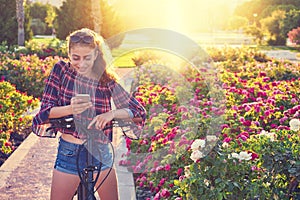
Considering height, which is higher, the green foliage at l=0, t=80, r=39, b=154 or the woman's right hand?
the woman's right hand

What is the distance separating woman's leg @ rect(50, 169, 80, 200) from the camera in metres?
3.08

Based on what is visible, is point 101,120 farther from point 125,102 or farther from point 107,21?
point 107,21

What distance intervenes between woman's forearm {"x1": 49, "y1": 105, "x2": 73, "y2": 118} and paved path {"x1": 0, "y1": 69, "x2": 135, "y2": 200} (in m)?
2.33

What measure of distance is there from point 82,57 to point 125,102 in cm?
37

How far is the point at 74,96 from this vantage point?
9.94ft

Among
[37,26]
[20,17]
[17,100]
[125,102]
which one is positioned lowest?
[37,26]

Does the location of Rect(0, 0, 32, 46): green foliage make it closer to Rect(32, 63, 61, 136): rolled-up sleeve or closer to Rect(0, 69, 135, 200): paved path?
Rect(0, 69, 135, 200): paved path

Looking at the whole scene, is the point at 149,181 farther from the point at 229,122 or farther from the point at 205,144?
the point at 205,144

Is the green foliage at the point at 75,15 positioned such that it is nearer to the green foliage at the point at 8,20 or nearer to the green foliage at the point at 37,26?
the green foliage at the point at 8,20

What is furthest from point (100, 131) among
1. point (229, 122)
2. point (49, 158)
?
point (49, 158)

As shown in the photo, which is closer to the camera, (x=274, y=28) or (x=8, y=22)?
(x=8, y=22)

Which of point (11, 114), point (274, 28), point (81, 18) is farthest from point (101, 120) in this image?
Result: point (274, 28)

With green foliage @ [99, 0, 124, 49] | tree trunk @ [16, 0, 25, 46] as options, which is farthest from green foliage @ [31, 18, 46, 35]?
tree trunk @ [16, 0, 25, 46]

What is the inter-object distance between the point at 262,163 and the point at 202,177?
55 centimetres
